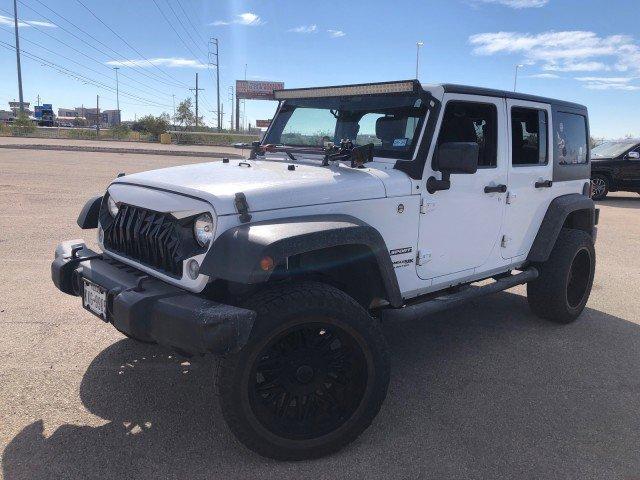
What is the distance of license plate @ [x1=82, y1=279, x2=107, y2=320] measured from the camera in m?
2.81

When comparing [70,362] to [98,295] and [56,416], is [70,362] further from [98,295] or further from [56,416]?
[98,295]

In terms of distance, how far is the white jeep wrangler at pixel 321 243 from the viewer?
249 cm

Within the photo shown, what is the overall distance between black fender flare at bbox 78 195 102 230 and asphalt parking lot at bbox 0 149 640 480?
94 centimetres

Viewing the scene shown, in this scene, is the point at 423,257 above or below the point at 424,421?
above

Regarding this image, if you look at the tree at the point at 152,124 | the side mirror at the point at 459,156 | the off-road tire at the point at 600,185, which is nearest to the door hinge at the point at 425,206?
the side mirror at the point at 459,156

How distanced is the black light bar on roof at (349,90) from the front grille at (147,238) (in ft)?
5.48

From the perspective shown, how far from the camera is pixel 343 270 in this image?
3076 millimetres

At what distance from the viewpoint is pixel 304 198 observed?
282cm

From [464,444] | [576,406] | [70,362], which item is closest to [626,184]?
[576,406]

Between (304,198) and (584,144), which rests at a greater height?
(584,144)

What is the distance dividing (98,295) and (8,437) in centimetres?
87

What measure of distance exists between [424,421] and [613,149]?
13.9 m

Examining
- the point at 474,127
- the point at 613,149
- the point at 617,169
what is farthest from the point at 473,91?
the point at 613,149

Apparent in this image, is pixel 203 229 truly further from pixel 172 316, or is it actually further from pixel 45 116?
pixel 45 116
